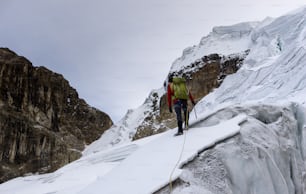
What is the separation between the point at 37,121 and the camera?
184ft

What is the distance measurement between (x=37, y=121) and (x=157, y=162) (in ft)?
173

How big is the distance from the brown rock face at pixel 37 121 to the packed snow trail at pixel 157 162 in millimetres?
43576

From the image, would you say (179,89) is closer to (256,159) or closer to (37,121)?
(256,159)

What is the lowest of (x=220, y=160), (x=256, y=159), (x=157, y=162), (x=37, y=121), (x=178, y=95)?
(x=256, y=159)

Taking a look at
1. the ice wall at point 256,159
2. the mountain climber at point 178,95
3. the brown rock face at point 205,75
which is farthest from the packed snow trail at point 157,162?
the brown rock face at point 205,75

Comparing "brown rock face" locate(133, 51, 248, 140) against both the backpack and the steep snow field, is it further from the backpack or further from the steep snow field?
the backpack

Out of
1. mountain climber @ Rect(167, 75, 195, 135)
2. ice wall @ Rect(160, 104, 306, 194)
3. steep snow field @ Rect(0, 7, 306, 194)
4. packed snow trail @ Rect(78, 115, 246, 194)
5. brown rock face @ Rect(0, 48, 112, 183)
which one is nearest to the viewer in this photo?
packed snow trail @ Rect(78, 115, 246, 194)

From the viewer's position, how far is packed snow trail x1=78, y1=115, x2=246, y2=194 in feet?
17.2

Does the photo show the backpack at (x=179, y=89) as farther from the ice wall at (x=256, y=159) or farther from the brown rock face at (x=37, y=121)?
the brown rock face at (x=37, y=121)

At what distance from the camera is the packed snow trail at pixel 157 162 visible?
17.2ft

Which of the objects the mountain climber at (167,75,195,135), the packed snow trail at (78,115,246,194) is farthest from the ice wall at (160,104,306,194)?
the mountain climber at (167,75,195,135)

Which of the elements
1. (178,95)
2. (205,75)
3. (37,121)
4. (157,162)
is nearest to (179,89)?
(178,95)

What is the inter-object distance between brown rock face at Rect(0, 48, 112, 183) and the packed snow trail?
43576mm

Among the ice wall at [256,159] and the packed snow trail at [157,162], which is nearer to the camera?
the packed snow trail at [157,162]
